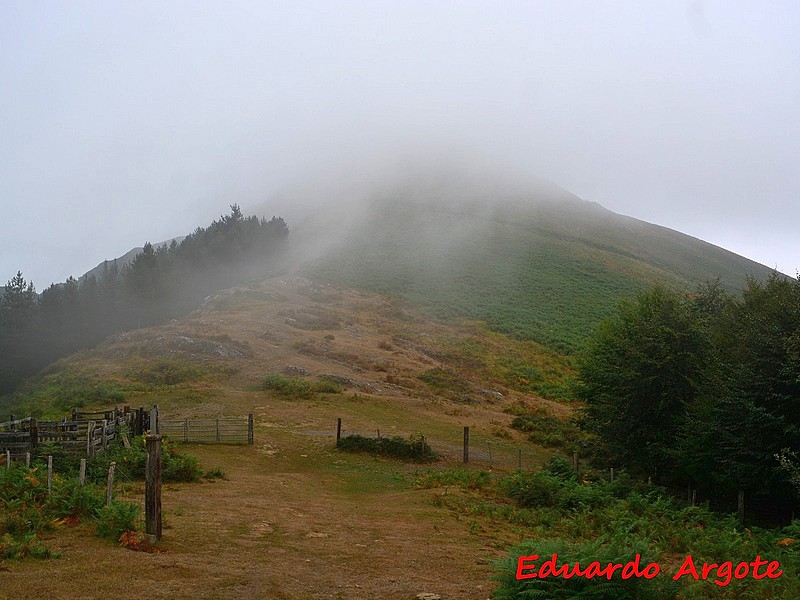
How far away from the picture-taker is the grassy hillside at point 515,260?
68375 mm

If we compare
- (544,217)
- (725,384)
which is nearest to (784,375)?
(725,384)

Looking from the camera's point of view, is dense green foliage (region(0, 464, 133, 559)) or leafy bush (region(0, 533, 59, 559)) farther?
dense green foliage (region(0, 464, 133, 559))

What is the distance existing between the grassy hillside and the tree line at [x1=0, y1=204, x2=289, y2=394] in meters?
12.9

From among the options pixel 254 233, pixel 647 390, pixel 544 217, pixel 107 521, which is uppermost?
pixel 544 217

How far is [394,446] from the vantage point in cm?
2558

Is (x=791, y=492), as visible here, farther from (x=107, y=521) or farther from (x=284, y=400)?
(x=284, y=400)

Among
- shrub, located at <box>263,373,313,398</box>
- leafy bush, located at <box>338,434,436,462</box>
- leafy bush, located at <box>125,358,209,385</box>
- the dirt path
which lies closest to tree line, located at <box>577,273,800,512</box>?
leafy bush, located at <box>338,434,436,462</box>

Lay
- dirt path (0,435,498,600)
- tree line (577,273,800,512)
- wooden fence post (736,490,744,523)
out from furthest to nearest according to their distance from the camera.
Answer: tree line (577,273,800,512), wooden fence post (736,490,744,523), dirt path (0,435,498,600)

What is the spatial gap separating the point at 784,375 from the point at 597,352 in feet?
39.5

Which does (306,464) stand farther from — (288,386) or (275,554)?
(275,554)

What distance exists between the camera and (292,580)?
9.50m

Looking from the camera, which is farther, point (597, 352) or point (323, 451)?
point (597, 352)

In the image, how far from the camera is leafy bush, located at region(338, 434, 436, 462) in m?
25.3

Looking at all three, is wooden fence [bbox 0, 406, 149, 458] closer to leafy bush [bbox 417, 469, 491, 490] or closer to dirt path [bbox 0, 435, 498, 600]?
dirt path [bbox 0, 435, 498, 600]
